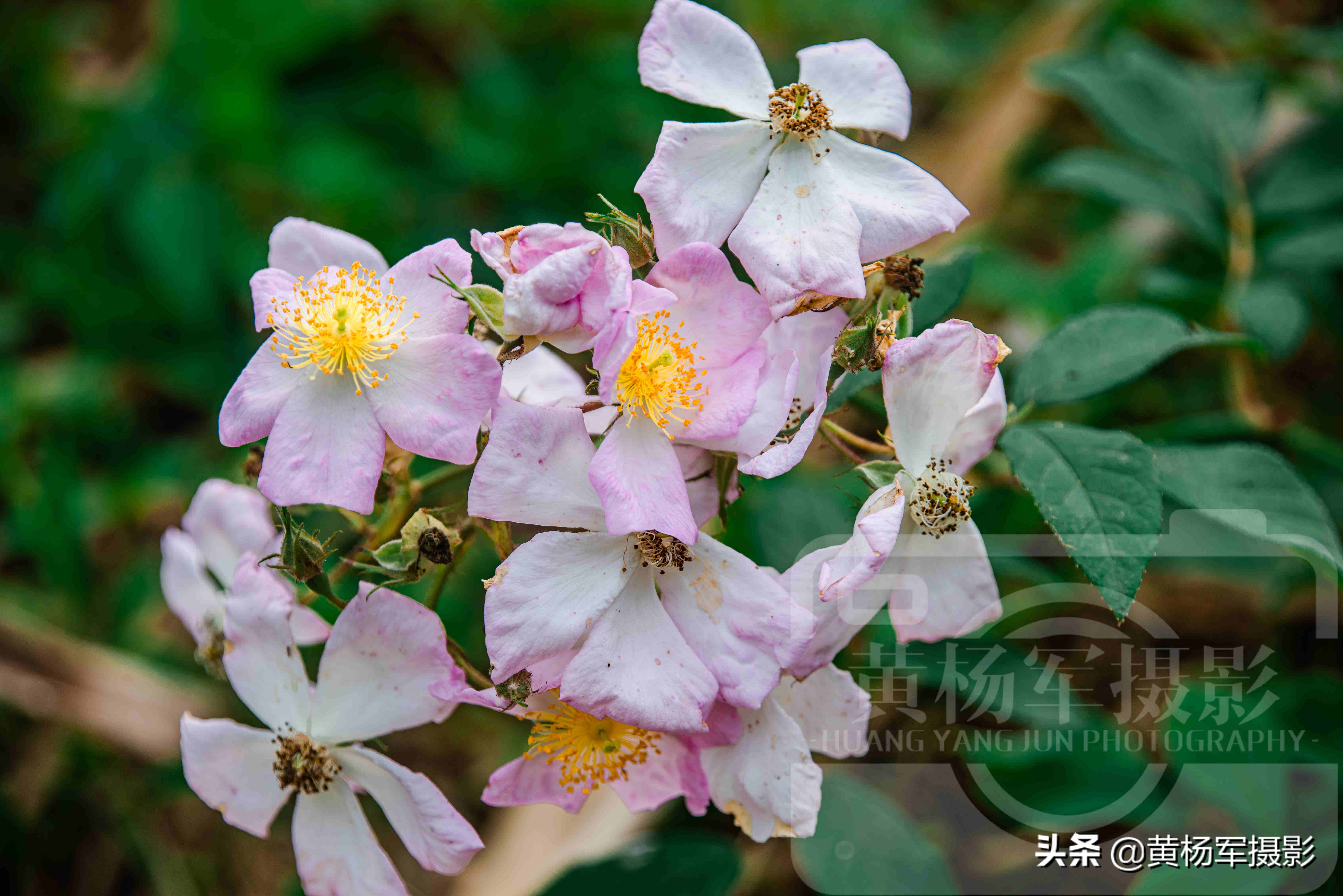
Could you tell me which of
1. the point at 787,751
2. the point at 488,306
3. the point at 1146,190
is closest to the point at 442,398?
the point at 488,306

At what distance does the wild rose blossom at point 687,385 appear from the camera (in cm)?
96

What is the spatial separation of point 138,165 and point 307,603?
194 centimetres

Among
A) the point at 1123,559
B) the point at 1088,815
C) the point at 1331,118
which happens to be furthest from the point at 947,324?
the point at 1331,118

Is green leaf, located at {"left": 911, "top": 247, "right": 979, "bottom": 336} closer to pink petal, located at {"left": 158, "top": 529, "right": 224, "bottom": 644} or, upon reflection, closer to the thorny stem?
the thorny stem

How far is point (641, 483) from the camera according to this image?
97 centimetres

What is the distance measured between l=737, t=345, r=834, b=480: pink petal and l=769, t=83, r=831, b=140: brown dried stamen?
0.32 metres

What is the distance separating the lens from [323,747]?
1173 millimetres

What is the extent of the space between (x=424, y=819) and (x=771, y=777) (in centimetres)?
39

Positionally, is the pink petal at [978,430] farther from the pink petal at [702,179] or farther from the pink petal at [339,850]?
the pink petal at [339,850]

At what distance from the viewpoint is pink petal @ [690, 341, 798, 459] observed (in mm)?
1000

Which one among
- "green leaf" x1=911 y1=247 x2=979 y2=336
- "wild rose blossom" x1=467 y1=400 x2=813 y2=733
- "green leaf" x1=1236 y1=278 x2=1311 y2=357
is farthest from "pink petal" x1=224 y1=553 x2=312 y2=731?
"green leaf" x1=1236 y1=278 x2=1311 y2=357

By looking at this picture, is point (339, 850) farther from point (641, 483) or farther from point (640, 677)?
point (641, 483)

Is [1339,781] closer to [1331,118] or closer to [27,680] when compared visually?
[1331,118]

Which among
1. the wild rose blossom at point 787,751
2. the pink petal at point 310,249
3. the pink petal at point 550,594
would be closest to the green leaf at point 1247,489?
the wild rose blossom at point 787,751
